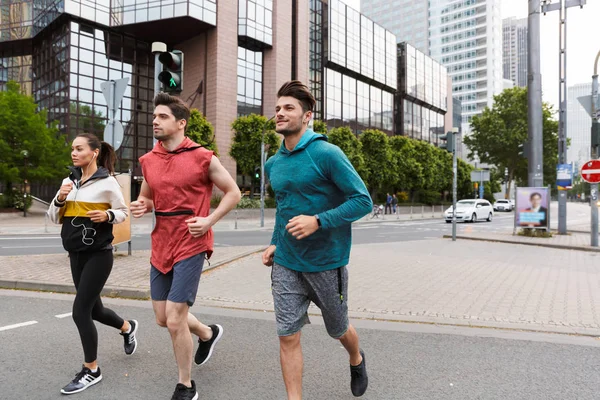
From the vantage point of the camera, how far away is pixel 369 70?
182 feet

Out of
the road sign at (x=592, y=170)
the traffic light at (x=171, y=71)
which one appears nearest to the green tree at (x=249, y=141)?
the road sign at (x=592, y=170)

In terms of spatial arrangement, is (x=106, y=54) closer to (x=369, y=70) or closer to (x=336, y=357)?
(x=369, y=70)

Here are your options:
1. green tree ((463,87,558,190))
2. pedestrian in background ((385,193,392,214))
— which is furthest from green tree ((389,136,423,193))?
green tree ((463,87,558,190))

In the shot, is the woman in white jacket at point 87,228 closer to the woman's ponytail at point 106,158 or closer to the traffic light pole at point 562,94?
the woman's ponytail at point 106,158

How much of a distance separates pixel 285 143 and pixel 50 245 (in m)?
12.5

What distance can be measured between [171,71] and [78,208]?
12.0 ft

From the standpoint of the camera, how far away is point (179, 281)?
280cm

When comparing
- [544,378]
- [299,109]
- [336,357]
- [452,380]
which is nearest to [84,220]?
[299,109]

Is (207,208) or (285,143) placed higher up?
(285,143)

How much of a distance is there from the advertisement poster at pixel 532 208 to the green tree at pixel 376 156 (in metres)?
25.9

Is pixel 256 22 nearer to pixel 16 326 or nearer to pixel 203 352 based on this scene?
pixel 16 326

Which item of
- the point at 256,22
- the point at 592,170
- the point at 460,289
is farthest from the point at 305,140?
the point at 256,22

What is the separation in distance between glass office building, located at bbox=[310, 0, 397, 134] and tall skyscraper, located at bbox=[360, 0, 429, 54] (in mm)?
70207

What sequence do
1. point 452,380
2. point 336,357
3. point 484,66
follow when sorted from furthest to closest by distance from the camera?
point 484,66
point 336,357
point 452,380
